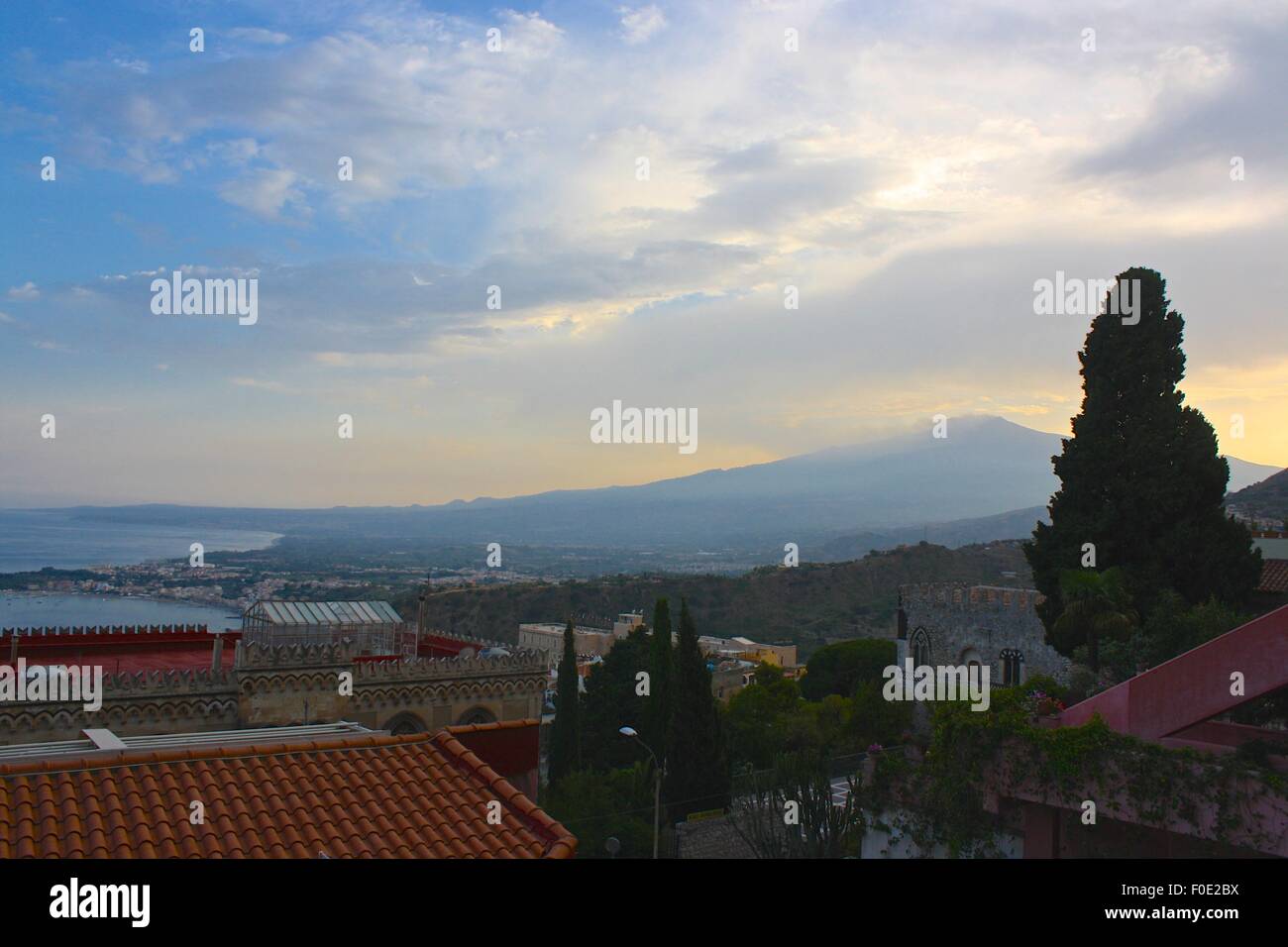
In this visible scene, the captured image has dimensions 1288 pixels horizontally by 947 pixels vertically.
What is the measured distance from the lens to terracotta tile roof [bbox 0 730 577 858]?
282 inches

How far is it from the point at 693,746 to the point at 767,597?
5893 cm

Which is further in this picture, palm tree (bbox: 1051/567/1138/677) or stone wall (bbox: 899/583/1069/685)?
stone wall (bbox: 899/583/1069/685)

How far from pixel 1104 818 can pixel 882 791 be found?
163 inches

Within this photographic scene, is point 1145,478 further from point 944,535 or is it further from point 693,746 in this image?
point 944,535

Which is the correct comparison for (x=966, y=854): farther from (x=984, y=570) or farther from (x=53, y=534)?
(x=53, y=534)

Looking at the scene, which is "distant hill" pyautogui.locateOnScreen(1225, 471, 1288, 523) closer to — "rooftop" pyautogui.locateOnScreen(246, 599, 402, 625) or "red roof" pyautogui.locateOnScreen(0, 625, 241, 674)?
"rooftop" pyautogui.locateOnScreen(246, 599, 402, 625)

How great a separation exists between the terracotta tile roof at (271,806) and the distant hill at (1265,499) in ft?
154

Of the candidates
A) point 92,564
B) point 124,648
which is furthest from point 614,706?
point 92,564

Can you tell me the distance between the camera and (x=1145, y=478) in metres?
22.1

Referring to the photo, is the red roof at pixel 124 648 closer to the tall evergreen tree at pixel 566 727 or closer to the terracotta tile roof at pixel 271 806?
the terracotta tile roof at pixel 271 806

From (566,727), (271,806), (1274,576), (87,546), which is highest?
(1274,576)

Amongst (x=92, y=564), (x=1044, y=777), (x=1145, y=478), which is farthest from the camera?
(x=92, y=564)

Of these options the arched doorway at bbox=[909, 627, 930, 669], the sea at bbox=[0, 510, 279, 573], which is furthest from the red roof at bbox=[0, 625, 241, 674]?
the sea at bbox=[0, 510, 279, 573]

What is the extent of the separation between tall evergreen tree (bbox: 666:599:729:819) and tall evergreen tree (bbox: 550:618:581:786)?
447 centimetres
